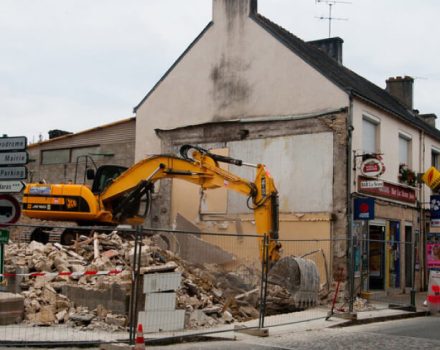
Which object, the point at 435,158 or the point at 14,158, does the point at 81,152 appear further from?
the point at 14,158

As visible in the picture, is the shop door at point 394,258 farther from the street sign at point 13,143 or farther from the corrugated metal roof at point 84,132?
the street sign at point 13,143

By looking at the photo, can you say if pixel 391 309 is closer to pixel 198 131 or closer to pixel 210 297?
pixel 210 297

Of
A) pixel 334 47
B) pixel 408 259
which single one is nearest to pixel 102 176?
pixel 408 259

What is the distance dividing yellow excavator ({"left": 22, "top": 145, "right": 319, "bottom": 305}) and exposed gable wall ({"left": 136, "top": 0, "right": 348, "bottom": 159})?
181 inches

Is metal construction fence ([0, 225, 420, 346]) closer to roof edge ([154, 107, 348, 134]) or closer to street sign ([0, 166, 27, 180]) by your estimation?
street sign ([0, 166, 27, 180])

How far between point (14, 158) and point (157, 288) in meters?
3.63

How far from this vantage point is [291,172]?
2147cm

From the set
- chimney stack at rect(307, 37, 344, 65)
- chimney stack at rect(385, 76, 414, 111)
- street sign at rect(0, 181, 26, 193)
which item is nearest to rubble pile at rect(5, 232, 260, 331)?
street sign at rect(0, 181, 26, 193)

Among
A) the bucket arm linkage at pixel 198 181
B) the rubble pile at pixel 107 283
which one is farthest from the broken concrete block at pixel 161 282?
the bucket arm linkage at pixel 198 181

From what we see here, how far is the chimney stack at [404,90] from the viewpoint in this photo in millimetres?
29391

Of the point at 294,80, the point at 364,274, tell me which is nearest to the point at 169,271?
the point at 364,274

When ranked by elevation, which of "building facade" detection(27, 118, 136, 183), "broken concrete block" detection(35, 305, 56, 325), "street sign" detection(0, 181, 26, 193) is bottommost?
"broken concrete block" detection(35, 305, 56, 325)

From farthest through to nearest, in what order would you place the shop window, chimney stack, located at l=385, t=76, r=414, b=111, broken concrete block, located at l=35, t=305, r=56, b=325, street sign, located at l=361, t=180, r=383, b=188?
chimney stack, located at l=385, t=76, r=414, b=111 < the shop window < street sign, located at l=361, t=180, r=383, b=188 < broken concrete block, located at l=35, t=305, r=56, b=325

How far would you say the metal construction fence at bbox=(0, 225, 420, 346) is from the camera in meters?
11.5
